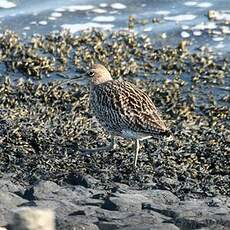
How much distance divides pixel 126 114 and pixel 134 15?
5.97 m

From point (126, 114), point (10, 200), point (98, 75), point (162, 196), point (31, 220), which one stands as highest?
point (31, 220)

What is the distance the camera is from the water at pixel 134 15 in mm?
13977

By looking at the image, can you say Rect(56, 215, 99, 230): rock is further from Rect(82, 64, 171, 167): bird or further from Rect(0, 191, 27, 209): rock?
Rect(82, 64, 171, 167): bird

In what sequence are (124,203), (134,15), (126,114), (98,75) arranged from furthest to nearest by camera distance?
(134,15)
(98,75)
(126,114)
(124,203)

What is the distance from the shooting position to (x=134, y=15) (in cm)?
1485

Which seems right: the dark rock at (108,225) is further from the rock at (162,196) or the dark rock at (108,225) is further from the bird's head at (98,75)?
the bird's head at (98,75)

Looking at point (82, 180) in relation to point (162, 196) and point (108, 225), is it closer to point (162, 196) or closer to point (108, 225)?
point (162, 196)

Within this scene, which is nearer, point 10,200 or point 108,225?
point 108,225

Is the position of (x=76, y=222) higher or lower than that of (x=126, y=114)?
lower

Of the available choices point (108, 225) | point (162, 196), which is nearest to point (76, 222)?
point (108, 225)

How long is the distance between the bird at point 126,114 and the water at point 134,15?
4.27 m

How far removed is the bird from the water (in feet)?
14.0

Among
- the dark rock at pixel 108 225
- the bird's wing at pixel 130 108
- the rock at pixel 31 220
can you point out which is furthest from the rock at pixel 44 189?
the rock at pixel 31 220

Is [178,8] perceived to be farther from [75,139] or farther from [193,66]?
[75,139]
